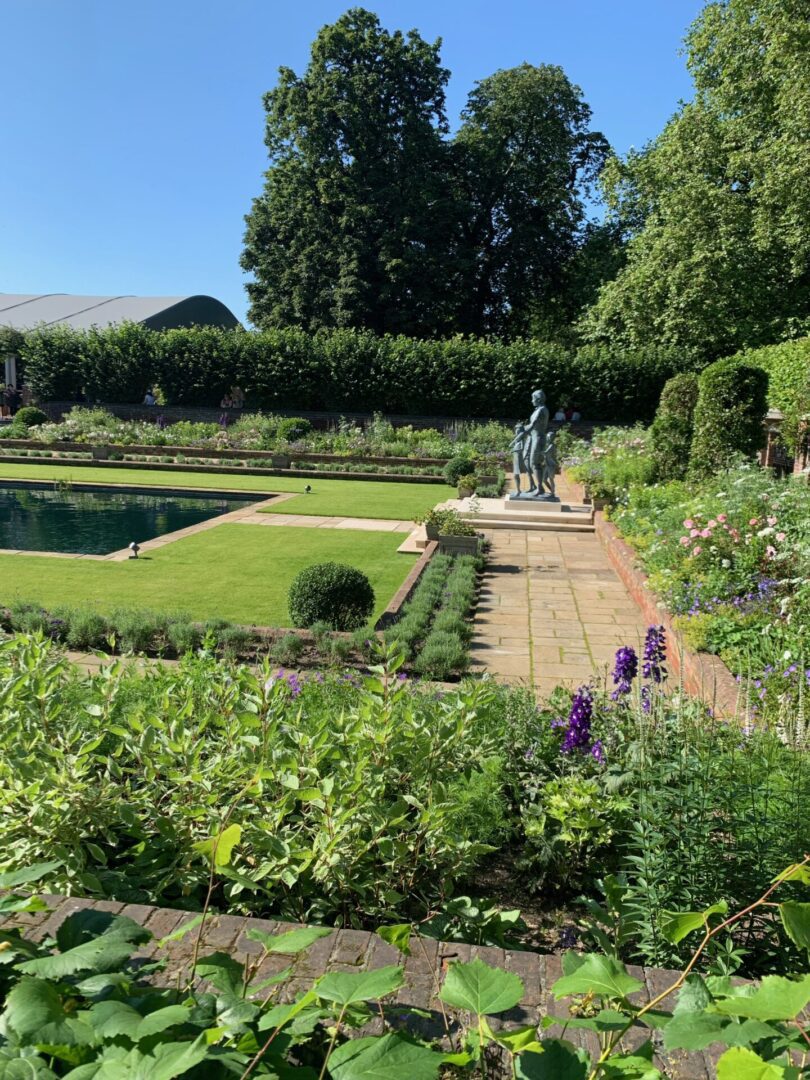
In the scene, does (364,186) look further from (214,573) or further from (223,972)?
(223,972)

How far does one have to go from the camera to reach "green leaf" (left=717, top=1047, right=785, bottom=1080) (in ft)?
2.79

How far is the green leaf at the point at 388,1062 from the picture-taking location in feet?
3.04

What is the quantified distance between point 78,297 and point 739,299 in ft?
133

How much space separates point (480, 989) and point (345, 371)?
26.9 m

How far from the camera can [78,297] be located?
4881 centimetres

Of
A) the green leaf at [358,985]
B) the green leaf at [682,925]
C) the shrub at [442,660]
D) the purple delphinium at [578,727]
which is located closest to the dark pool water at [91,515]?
the shrub at [442,660]

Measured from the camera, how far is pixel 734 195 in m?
22.8

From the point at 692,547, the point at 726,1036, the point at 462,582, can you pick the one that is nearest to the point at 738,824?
the point at 726,1036

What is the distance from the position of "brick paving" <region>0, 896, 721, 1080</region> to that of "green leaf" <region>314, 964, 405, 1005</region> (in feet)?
2.56

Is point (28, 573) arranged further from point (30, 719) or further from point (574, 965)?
point (574, 965)

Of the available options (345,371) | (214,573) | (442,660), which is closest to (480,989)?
(442,660)

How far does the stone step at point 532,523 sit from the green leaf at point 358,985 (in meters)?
12.3

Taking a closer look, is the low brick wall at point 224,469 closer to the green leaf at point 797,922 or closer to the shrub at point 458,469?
the shrub at point 458,469

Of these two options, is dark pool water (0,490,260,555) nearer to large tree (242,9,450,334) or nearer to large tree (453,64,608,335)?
large tree (242,9,450,334)
